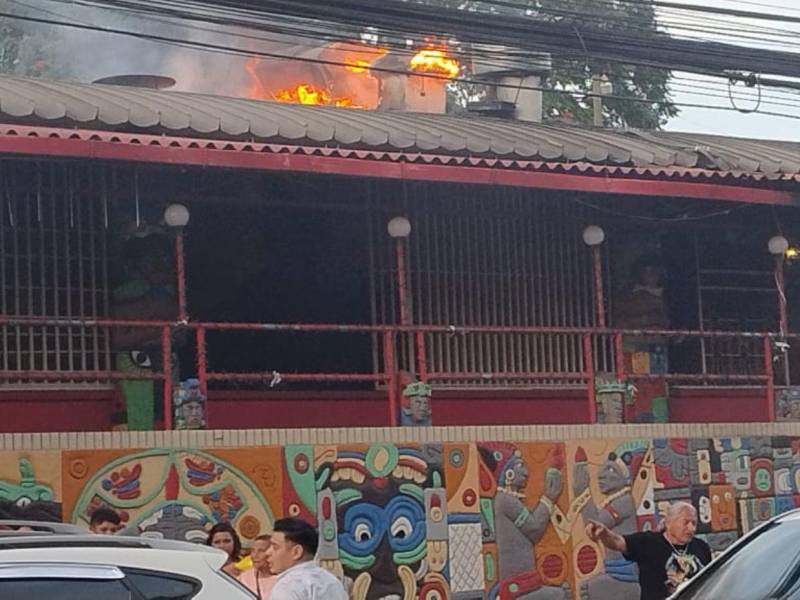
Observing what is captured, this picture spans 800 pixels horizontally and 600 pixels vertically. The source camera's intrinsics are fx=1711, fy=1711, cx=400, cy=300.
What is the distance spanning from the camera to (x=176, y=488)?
40.5 feet

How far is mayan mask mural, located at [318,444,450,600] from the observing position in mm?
13000

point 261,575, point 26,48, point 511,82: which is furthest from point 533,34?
point 26,48

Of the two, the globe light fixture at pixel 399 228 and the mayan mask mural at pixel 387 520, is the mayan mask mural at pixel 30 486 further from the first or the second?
the globe light fixture at pixel 399 228

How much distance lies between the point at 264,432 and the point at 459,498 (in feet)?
5.77

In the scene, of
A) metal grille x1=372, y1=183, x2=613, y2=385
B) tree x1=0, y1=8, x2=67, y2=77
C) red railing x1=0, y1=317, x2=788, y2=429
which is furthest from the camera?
tree x1=0, y1=8, x2=67, y2=77

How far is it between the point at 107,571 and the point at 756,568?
3.42m

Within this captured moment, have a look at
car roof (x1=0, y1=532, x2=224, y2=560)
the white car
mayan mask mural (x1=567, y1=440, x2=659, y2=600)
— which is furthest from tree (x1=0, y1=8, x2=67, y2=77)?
the white car

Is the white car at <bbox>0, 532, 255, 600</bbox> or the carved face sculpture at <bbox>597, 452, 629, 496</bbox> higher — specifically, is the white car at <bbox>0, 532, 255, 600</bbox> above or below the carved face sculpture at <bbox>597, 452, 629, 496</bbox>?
above

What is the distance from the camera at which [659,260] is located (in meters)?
17.5

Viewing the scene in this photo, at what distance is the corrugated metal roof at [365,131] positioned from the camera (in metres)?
13.5

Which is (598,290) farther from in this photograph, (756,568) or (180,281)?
A: (756,568)

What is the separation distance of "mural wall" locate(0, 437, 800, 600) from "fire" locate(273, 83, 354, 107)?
30.1ft

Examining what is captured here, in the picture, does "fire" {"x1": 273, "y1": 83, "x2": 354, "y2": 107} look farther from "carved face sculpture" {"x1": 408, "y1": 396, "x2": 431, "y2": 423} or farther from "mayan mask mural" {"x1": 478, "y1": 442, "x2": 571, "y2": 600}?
"mayan mask mural" {"x1": 478, "y1": 442, "x2": 571, "y2": 600}

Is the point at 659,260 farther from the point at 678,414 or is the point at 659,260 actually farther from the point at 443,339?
the point at 443,339
